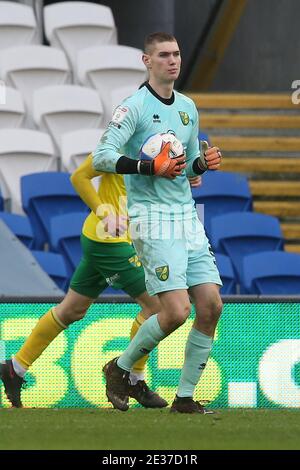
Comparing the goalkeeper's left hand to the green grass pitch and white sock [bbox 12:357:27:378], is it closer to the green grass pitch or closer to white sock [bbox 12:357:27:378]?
the green grass pitch

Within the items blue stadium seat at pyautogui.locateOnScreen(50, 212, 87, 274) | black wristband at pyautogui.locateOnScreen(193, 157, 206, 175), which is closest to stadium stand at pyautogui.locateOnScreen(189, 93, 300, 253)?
blue stadium seat at pyautogui.locateOnScreen(50, 212, 87, 274)

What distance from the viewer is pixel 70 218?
11.7 m

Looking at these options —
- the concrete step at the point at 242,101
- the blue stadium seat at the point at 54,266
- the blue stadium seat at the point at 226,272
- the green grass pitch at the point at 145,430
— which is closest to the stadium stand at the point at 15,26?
the concrete step at the point at 242,101

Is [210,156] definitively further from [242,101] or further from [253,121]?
[242,101]

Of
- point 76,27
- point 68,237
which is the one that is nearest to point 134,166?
Result: point 68,237

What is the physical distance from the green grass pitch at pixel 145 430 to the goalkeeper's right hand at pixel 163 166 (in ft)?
3.94

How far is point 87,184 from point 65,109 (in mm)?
6477

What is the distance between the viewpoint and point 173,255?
22.9ft

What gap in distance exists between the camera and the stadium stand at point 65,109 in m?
14.2

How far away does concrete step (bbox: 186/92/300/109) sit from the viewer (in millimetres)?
15805

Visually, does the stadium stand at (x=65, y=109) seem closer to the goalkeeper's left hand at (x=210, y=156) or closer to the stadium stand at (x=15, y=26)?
the stadium stand at (x=15, y=26)

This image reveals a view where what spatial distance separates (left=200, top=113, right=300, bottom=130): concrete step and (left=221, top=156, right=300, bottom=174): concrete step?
0.53 m
